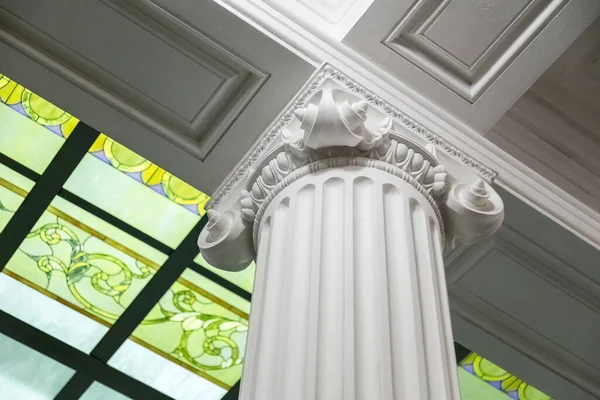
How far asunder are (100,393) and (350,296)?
4.27 meters

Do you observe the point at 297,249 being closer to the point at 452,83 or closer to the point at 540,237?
the point at 452,83

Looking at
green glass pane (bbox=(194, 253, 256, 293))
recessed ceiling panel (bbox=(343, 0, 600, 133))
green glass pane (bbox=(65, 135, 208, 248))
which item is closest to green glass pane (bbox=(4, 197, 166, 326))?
green glass pane (bbox=(65, 135, 208, 248))

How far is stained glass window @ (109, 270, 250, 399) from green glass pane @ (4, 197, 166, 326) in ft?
0.77

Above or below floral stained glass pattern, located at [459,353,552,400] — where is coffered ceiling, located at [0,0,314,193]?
below

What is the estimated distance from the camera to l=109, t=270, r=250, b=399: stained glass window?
18.6 ft

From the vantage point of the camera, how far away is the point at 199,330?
5.87m

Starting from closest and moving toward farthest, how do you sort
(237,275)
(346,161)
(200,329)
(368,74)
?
(346,161) → (368,74) → (237,275) → (200,329)

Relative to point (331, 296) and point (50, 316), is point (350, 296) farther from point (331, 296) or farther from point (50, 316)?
point (50, 316)

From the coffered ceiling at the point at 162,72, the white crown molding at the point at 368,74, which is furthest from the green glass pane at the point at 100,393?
the white crown molding at the point at 368,74

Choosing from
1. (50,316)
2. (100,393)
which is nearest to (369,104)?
(50,316)

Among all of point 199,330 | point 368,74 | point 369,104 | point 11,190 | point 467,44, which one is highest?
point 11,190

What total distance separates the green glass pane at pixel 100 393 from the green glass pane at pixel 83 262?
1.83ft

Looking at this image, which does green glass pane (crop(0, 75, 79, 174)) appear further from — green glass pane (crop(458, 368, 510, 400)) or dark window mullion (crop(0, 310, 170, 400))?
green glass pane (crop(458, 368, 510, 400))

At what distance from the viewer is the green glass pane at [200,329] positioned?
566cm
